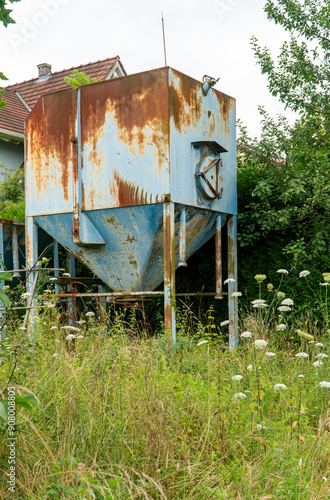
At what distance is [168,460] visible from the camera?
9.44 feet

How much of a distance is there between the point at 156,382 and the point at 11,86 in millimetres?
15941

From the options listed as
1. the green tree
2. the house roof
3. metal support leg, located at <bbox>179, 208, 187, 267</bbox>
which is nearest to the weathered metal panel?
metal support leg, located at <bbox>179, 208, 187, 267</bbox>

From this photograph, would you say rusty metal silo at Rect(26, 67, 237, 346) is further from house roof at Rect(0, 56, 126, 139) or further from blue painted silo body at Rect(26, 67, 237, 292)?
house roof at Rect(0, 56, 126, 139)

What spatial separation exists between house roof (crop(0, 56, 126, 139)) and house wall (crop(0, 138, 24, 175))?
52 cm

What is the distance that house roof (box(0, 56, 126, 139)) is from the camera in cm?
1425

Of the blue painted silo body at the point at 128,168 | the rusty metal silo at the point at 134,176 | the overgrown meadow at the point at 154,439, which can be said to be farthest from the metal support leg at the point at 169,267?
the overgrown meadow at the point at 154,439

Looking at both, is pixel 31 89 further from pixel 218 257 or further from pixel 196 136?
pixel 218 257

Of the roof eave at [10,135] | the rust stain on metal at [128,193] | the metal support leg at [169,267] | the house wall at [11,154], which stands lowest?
the metal support leg at [169,267]

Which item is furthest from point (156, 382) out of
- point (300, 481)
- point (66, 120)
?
point (66, 120)

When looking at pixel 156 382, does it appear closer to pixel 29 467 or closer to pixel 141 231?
pixel 29 467

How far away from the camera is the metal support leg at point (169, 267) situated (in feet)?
19.9

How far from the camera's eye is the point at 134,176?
20.7ft

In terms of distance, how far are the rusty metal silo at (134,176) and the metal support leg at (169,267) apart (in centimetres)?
1

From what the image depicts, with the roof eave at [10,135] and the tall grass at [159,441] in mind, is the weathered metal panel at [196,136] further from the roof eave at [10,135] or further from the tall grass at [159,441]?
the roof eave at [10,135]
